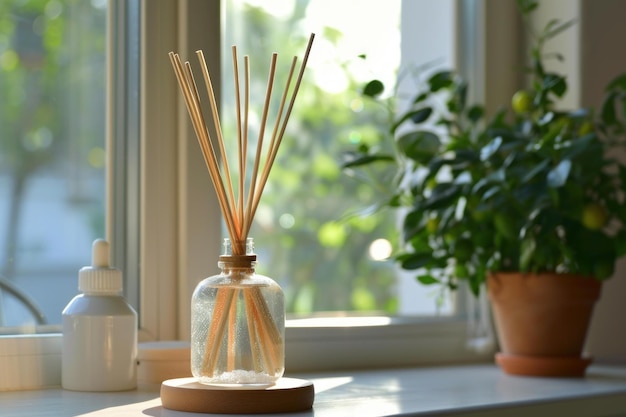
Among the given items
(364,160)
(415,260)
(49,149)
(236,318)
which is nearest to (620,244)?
(415,260)

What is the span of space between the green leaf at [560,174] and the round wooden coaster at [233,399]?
53 centimetres

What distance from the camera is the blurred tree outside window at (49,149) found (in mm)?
1353

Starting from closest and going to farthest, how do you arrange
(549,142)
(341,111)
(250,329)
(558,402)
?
1. (250,329)
2. (558,402)
3. (549,142)
4. (341,111)

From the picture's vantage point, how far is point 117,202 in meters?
1.39

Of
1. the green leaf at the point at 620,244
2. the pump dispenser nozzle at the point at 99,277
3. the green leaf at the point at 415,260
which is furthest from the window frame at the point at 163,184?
the green leaf at the point at 620,244

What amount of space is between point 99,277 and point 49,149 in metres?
0.30

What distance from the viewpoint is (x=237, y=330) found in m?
1.02

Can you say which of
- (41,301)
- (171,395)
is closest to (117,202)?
(41,301)

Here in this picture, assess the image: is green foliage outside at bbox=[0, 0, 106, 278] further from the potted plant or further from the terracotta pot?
the terracotta pot

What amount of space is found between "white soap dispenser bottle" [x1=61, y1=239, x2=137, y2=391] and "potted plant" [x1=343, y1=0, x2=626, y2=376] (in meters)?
0.47

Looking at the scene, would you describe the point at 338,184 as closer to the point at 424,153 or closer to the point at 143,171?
the point at 424,153

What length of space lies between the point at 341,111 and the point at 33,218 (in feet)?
2.58

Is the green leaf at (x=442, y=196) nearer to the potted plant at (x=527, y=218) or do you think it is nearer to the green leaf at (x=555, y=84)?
the potted plant at (x=527, y=218)

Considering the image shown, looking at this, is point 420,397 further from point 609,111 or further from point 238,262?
point 609,111
